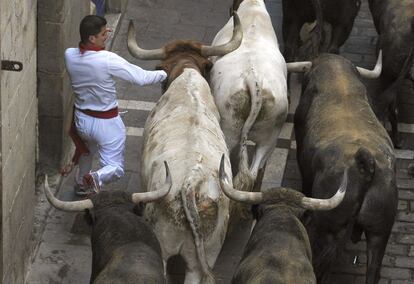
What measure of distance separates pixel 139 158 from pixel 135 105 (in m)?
1.41

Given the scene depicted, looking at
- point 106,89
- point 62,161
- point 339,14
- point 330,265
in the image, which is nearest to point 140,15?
point 339,14

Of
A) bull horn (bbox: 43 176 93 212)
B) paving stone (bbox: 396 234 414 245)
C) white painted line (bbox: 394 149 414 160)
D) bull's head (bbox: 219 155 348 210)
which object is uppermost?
bull's head (bbox: 219 155 348 210)

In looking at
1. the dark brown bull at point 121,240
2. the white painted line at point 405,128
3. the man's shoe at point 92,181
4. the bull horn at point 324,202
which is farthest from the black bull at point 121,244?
the white painted line at point 405,128

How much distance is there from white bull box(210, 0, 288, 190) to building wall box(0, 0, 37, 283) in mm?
1853

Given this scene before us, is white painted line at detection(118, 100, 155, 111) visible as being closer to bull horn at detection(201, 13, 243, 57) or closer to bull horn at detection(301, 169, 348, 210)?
bull horn at detection(201, 13, 243, 57)

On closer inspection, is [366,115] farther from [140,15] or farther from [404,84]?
[140,15]

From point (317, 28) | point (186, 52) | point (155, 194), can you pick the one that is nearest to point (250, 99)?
point (186, 52)

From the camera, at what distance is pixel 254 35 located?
13.1 metres

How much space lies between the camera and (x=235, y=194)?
1041 centimetres

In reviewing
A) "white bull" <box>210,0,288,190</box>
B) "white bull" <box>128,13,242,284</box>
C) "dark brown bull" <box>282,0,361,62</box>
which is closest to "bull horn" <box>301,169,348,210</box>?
"white bull" <box>128,13,242,284</box>

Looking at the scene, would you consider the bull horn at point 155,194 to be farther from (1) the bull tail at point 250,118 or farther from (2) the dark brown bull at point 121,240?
(1) the bull tail at point 250,118

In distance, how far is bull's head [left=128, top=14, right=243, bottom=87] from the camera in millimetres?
12375

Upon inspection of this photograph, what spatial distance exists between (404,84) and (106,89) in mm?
5311

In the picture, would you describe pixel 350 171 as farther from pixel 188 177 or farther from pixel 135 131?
pixel 135 131
